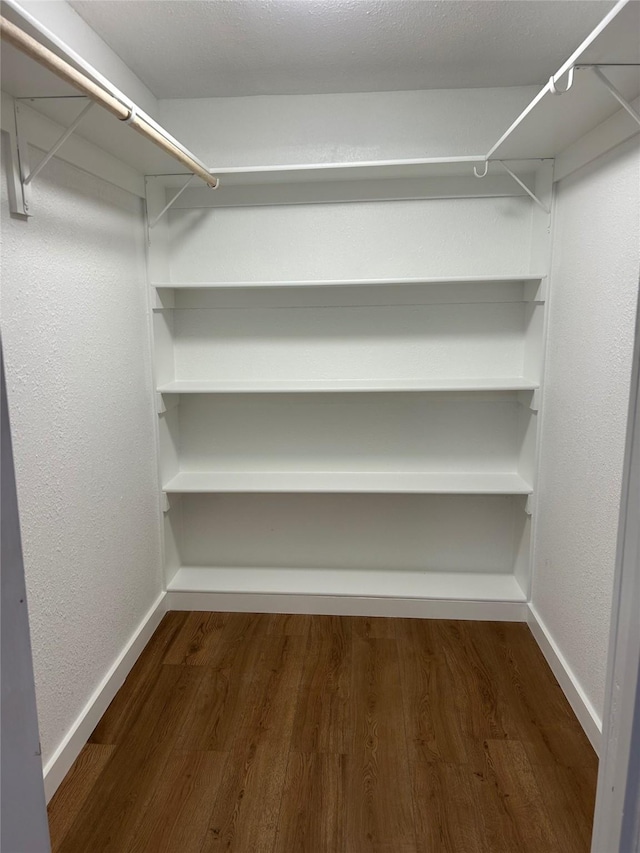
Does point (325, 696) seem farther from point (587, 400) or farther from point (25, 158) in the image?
point (25, 158)

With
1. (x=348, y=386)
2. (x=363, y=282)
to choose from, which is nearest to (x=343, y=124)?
(x=363, y=282)

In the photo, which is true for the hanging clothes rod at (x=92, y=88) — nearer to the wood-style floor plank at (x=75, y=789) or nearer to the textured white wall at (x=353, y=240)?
the textured white wall at (x=353, y=240)

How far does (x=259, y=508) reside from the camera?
2.99 meters

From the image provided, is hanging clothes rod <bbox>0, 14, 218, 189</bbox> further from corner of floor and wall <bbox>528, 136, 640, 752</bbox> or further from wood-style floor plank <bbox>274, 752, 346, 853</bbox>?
wood-style floor plank <bbox>274, 752, 346, 853</bbox>

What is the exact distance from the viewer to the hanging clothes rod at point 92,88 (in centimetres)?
108

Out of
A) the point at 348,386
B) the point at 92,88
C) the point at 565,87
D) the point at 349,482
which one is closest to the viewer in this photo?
the point at 92,88

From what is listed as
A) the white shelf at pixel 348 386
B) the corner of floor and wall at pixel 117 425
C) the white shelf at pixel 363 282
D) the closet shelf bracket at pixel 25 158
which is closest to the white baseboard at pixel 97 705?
the corner of floor and wall at pixel 117 425

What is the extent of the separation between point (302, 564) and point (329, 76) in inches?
90.6

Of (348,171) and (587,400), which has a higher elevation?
(348,171)

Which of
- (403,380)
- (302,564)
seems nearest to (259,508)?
(302,564)

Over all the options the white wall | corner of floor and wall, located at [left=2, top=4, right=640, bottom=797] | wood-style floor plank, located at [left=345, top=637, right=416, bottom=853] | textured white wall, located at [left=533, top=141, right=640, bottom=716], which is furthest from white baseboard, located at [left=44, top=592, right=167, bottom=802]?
the white wall

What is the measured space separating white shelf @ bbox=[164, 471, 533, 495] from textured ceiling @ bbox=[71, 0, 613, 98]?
1764 mm

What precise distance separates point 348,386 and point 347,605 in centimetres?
109

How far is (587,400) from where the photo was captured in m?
2.03
